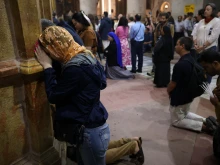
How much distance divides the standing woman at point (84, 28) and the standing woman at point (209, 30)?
2.14m

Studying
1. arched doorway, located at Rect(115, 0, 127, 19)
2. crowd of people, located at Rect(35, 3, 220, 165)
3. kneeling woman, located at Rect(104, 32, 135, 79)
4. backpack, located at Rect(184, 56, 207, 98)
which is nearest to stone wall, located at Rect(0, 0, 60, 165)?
crowd of people, located at Rect(35, 3, 220, 165)

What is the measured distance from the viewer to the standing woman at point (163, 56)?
488cm

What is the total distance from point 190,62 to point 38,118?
7.14 feet

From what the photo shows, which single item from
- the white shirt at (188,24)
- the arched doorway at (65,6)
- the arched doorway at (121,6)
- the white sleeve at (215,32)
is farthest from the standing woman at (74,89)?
the arched doorway at (121,6)

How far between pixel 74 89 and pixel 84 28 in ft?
9.48

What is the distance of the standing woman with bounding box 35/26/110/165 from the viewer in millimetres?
1449

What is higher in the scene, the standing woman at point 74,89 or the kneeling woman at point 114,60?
the standing woman at point 74,89

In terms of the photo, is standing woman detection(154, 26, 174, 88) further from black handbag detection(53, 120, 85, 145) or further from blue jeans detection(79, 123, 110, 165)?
black handbag detection(53, 120, 85, 145)

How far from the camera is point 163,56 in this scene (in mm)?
5082

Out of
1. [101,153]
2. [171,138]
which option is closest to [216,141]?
[171,138]

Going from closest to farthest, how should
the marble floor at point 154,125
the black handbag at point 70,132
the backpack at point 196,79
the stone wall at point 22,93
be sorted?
the black handbag at point 70,132 < the stone wall at point 22,93 < the marble floor at point 154,125 < the backpack at point 196,79

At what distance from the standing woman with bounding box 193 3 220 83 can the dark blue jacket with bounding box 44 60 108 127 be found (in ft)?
11.4

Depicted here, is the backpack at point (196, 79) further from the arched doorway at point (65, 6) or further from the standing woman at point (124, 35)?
the arched doorway at point (65, 6)

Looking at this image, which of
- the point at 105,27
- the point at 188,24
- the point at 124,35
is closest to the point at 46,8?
the point at 124,35
